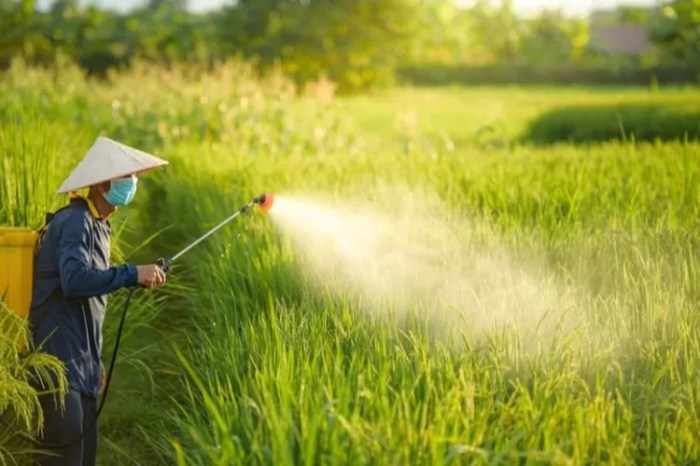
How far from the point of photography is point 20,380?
3.96 metres

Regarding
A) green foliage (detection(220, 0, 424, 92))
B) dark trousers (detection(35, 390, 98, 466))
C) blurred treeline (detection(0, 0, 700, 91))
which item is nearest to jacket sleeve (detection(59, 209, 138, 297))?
dark trousers (detection(35, 390, 98, 466))

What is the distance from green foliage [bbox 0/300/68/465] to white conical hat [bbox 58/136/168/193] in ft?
1.75

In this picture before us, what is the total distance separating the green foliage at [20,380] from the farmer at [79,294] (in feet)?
0.22

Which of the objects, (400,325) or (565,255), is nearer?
(400,325)

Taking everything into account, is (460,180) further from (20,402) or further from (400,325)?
(20,402)

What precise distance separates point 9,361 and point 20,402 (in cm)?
23

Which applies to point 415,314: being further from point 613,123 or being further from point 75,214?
Answer: point 613,123

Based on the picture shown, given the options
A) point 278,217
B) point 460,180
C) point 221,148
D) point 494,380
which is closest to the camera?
point 494,380

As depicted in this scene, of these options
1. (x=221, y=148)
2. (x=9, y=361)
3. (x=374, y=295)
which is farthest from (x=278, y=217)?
(x=221, y=148)

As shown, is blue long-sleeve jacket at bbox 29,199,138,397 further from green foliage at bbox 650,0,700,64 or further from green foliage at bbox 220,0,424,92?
green foliage at bbox 220,0,424,92

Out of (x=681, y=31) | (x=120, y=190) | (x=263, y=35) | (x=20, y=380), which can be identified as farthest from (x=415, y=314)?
(x=263, y=35)

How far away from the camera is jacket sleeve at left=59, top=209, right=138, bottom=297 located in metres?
3.78

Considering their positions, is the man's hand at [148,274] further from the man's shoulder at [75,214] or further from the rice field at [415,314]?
the rice field at [415,314]

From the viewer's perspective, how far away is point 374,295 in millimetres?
4531
